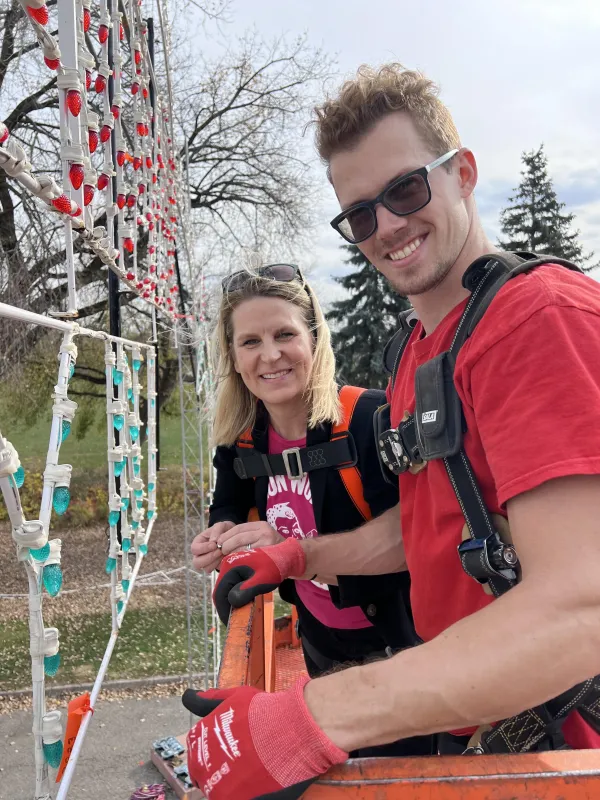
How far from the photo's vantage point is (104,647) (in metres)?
8.95

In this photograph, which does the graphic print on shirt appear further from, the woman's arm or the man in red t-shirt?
the man in red t-shirt

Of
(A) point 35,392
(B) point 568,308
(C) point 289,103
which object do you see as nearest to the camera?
(B) point 568,308

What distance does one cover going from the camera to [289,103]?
45.5ft

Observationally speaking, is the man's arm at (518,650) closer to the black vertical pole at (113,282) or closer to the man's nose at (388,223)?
the man's nose at (388,223)

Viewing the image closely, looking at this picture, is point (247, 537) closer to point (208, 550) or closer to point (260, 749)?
point (208, 550)

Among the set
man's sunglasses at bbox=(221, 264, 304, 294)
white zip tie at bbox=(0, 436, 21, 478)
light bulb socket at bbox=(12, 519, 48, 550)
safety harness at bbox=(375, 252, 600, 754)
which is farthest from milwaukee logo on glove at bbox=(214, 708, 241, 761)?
man's sunglasses at bbox=(221, 264, 304, 294)

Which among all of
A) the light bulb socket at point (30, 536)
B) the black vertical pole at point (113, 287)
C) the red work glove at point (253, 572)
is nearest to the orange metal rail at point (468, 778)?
the red work glove at point (253, 572)

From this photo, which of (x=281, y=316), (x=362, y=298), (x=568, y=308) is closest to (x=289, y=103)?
(x=362, y=298)

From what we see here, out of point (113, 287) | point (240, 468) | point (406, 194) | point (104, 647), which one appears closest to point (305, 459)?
point (240, 468)

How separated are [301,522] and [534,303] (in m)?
1.40

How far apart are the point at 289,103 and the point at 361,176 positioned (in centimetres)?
1400

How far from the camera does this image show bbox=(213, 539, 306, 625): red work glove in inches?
65.5

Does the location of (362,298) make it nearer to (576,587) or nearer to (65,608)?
(65,608)

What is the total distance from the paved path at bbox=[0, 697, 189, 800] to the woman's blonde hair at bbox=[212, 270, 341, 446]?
17.7 feet
